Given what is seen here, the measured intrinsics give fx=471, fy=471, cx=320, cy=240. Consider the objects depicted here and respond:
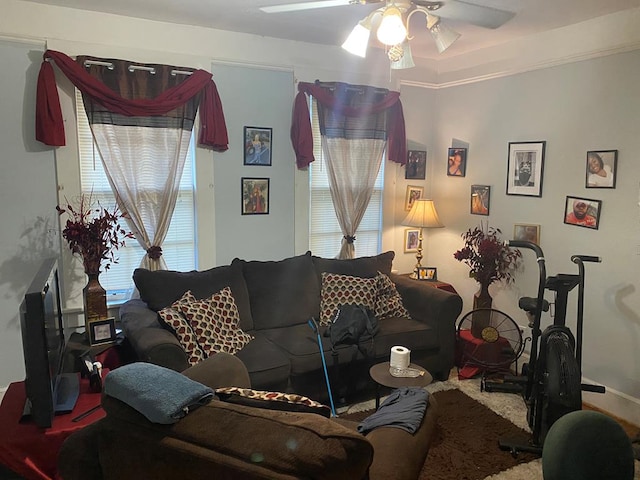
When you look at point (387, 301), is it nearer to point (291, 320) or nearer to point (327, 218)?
point (291, 320)

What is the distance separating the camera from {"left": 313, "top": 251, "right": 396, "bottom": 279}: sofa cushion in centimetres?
385

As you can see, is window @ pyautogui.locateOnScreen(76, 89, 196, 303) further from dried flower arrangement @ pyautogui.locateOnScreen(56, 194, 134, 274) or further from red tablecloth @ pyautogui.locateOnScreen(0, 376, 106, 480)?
red tablecloth @ pyautogui.locateOnScreen(0, 376, 106, 480)

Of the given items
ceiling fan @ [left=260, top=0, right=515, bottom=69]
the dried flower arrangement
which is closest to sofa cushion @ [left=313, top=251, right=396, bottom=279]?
the dried flower arrangement

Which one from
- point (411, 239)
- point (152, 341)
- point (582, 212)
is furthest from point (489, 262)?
point (152, 341)

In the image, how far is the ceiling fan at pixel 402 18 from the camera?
2037mm

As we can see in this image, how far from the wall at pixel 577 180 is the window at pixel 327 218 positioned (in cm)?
80

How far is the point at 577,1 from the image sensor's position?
9.57ft

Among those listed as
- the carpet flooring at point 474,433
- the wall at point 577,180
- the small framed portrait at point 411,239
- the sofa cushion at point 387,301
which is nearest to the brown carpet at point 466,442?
the carpet flooring at point 474,433

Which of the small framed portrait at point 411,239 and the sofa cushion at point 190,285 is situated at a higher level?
the small framed portrait at point 411,239

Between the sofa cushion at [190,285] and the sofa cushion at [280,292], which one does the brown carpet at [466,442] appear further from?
the sofa cushion at [190,285]

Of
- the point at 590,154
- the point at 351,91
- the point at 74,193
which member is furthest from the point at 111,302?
the point at 590,154

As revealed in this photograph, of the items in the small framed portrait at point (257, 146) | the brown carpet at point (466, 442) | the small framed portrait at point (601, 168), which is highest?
the small framed portrait at point (257, 146)

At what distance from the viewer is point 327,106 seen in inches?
159

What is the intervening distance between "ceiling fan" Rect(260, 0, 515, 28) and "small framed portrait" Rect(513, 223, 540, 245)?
6.26 feet
